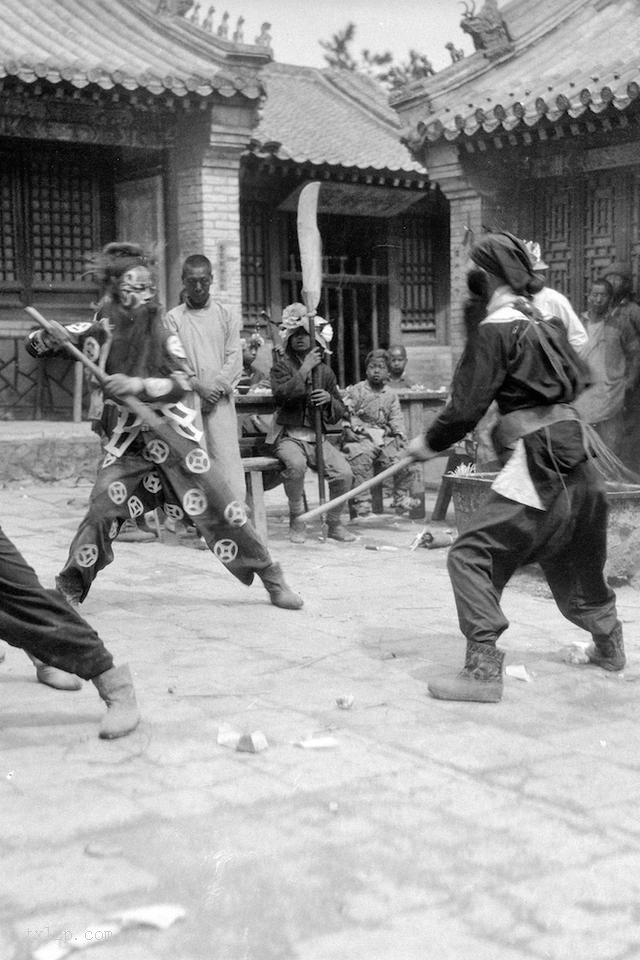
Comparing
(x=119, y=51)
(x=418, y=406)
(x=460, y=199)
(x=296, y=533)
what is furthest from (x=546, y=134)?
(x=119, y=51)

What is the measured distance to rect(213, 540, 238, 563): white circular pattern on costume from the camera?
6.46 m

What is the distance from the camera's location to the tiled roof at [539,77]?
10.7m

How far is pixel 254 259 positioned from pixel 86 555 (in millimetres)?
9974

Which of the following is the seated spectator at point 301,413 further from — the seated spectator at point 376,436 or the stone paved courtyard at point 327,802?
the stone paved courtyard at point 327,802

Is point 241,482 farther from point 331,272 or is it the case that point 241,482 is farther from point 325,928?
point 331,272

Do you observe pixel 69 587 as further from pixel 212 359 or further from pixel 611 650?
pixel 212 359

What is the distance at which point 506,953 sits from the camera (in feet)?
9.69

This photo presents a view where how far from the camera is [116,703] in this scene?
4.51m

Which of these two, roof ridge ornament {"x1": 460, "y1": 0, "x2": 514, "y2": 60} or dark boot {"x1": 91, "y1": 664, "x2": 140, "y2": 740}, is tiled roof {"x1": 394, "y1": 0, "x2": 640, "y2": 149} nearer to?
roof ridge ornament {"x1": 460, "y1": 0, "x2": 514, "y2": 60}

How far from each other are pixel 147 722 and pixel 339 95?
16.1 meters

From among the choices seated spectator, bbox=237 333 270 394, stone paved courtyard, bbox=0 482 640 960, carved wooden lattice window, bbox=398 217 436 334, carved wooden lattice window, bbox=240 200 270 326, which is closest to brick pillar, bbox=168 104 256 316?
seated spectator, bbox=237 333 270 394

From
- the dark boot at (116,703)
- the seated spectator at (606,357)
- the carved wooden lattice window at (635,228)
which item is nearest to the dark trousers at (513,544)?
the dark boot at (116,703)

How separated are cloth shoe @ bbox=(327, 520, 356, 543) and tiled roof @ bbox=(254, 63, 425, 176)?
20.2ft

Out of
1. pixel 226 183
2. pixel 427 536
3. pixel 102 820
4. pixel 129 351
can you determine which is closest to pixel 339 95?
pixel 226 183
